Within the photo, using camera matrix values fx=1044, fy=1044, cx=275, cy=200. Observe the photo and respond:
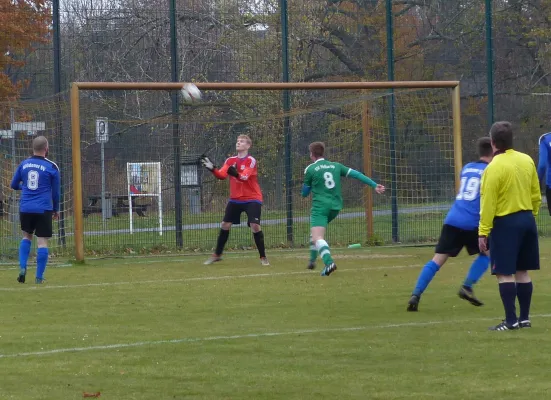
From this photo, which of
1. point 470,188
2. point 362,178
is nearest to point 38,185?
point 362,178

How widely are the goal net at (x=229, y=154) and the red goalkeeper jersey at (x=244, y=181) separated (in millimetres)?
2719

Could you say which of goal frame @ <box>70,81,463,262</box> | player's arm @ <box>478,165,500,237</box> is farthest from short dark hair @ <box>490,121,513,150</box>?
goal frame @ <box>70,81,463,262</box>

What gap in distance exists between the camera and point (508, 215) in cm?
880

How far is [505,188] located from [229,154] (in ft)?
35.6

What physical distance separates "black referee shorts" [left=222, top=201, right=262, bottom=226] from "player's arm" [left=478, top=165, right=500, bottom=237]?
7.07 metres

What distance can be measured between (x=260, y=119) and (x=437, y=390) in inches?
514

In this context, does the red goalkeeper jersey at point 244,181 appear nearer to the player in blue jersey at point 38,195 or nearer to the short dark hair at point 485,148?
the player in blue jersey at point 38,195

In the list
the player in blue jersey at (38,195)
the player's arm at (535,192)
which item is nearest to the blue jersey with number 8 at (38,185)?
the player in blue jersey at (38,195)

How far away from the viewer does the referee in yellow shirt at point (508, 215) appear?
8758 millimetres

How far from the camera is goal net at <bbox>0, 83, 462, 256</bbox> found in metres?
17.8

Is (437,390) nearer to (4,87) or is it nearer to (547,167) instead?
(547,167)

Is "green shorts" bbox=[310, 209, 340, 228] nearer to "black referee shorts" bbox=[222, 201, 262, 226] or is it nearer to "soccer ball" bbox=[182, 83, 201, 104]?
"black referee shorts" bbox=[222, 201, 262, 226]

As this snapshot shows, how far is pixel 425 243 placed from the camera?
20.1 m

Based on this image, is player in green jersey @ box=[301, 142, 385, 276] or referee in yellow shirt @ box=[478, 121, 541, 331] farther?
player in green jersey @ box=[301, 142, 385, 276]
